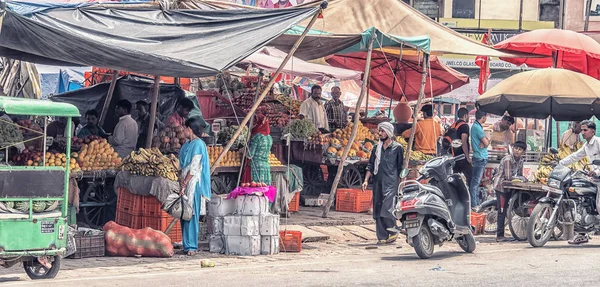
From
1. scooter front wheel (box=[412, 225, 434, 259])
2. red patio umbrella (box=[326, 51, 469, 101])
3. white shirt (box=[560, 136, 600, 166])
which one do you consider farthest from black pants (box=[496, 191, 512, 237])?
red patio umbrella (box=[326, 51, 469, 101])

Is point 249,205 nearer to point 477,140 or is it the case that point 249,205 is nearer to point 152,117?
point 152,117

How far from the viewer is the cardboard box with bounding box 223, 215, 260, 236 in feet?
41.0

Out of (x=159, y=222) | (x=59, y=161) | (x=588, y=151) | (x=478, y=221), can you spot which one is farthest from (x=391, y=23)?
(x=59, y=161)

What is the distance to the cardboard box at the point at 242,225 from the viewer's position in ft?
41.0

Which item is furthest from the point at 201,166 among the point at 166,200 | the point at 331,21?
the point at 331,21

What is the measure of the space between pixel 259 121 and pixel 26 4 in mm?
4257

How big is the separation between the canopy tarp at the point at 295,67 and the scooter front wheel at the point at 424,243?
7.91 meters

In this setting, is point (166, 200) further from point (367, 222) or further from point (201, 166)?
point (367, 222)


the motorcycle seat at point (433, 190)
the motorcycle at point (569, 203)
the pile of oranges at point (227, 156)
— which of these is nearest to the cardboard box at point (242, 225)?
the motorcycle seat at point (433, 190)

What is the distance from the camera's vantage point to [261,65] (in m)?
19.6

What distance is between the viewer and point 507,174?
1527cm

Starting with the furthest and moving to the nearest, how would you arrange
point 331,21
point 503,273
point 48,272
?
point 331,21, point 503,273, point 48,272

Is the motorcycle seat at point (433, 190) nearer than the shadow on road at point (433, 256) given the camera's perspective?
No

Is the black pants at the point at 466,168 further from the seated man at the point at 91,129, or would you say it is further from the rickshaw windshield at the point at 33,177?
the rickshaw windshield at the point at 33,177
